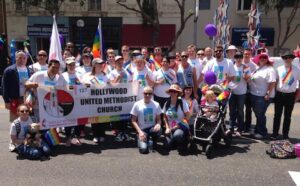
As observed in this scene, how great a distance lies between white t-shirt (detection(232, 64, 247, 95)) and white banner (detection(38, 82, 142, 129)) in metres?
2.11

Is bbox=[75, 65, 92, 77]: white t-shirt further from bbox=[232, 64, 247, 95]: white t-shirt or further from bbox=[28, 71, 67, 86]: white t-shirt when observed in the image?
bbox=[232, 64, 247, 95]: white t-shirt

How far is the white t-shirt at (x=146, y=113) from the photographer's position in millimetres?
6934

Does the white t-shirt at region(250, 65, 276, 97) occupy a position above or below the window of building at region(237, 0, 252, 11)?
below

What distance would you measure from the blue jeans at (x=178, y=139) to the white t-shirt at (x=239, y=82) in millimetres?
1800

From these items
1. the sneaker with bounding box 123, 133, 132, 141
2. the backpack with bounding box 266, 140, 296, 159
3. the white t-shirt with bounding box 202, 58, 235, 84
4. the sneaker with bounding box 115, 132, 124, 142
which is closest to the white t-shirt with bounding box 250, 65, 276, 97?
the white t-shirt with bounding box 202, 58, 235, 84

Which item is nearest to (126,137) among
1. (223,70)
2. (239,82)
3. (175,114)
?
(175,114)

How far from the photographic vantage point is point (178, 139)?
6625 mm

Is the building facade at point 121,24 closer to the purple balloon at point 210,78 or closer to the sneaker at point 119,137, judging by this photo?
the purple balloon at point 210,78

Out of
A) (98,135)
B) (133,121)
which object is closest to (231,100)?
(133,121)

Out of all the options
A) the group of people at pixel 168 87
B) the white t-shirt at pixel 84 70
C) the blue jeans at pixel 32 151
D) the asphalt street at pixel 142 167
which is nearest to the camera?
the asphalt street at pixel 142 167

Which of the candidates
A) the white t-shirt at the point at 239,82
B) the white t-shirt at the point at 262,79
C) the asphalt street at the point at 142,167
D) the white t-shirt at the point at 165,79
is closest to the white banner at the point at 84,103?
the white t-shirt at the point at 165,79

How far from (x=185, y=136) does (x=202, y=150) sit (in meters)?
0.44

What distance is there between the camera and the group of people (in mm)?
6762

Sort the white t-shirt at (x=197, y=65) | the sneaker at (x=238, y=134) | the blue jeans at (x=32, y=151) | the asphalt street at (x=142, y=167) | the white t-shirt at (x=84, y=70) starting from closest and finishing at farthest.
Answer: the asphalt street at (x=142, y=167)
the blue jeans at (x=32, y=151)
the white t-shirt at (x=84, y=70)
the sneaker at (x=238, y=134)
the white t-shirt at (x=197, y=65)
